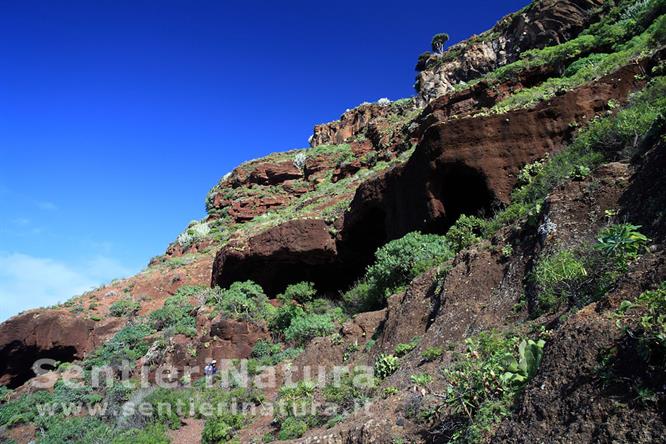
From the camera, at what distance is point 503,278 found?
7.82 m

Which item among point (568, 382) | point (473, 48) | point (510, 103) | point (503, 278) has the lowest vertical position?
point (568, 382)

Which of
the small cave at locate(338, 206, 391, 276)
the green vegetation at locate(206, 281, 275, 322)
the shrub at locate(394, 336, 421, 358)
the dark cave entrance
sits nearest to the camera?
the shrub at locate(394, 336, 421, 358)

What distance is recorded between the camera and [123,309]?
859 inches

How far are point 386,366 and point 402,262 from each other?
4.80 metres

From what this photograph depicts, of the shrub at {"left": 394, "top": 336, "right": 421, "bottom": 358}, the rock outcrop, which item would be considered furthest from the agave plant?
the rock outcrop

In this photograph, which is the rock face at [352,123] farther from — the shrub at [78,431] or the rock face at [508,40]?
the shrub at [78,431]

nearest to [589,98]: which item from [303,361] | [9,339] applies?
[303,361]

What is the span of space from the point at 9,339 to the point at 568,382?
21893 mm

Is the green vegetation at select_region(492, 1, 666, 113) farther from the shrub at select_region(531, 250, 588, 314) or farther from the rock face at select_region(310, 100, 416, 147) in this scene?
the rock face at select_region(310, 100, 416, 147)

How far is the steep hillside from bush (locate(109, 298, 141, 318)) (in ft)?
0.30

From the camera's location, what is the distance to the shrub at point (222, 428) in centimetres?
882

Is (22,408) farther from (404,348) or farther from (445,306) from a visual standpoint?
(445,306)

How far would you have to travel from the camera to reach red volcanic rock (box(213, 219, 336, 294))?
18672mm

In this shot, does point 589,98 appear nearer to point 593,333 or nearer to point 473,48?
point 593,333
